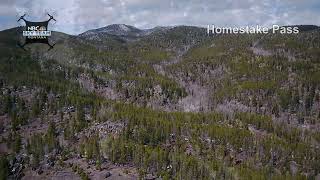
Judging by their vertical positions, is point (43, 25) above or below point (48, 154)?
above

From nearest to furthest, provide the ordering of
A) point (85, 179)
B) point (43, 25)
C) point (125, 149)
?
1. point (43, 25)
2. point (85, 179)
3. point (125, 149)

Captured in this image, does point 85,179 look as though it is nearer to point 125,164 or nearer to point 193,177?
point 125,164

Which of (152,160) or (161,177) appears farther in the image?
(152,160)

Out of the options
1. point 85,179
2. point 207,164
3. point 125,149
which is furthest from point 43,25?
point 207,164

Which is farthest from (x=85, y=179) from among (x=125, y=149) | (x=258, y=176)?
(x=258, y=176)

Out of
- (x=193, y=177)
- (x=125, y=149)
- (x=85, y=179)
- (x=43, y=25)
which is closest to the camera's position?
(x=43, y=25)

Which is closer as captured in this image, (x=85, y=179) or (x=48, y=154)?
(x=85, y=179)

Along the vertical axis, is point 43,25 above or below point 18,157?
above

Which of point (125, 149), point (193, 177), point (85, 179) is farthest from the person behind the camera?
point (125, 149)

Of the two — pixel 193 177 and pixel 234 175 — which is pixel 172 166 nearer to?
pixel 193 177
